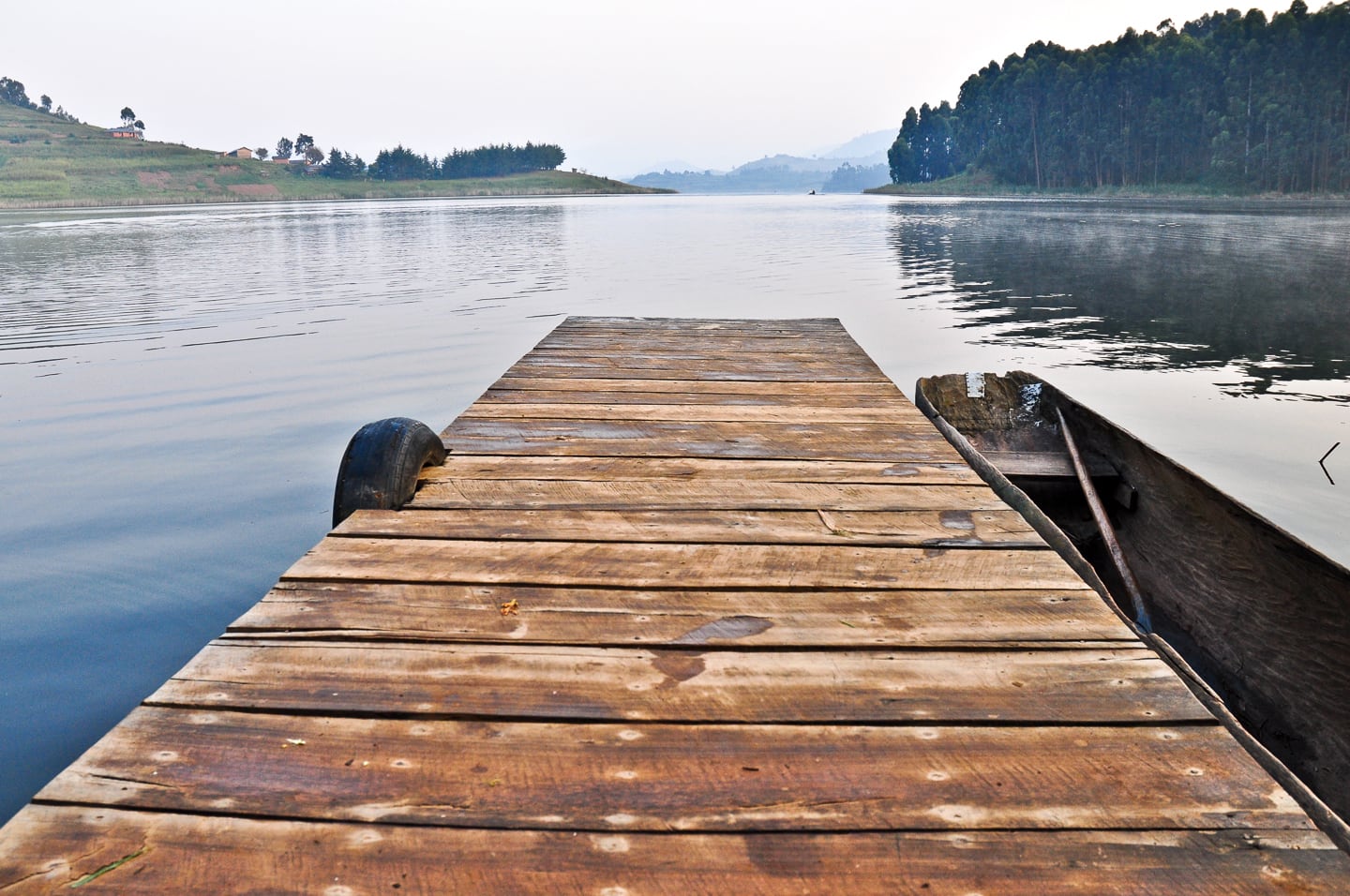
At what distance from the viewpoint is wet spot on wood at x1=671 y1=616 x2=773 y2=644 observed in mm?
2330

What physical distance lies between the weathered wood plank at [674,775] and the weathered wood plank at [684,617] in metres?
0.43

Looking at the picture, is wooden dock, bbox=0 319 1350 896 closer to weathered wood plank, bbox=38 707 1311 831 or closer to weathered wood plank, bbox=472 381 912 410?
weathered wood plank, bbox=38 707 1311 831

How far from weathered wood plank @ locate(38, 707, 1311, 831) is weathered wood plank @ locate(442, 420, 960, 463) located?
2422 mm

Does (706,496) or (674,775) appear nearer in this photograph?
(674,775)

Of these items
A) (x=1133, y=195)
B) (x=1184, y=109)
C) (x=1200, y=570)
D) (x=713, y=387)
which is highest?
(x=1184, y=109)

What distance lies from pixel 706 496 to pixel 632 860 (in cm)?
218

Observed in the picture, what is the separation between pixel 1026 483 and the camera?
495 cm

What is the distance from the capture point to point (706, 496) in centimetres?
362

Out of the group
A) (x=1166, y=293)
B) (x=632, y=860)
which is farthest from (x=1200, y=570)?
(x=1166, y=293)

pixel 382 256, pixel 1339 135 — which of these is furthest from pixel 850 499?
pixel 1339 135

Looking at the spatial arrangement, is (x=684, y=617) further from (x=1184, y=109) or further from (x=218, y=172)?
(x=218, y=172)

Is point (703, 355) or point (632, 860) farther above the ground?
point (703, 355)

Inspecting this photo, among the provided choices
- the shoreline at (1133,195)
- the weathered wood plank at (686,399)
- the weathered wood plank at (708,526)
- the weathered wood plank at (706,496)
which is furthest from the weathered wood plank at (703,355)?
the shoreline at (1133,195)

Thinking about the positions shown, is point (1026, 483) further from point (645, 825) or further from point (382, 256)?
point (382, 256)
